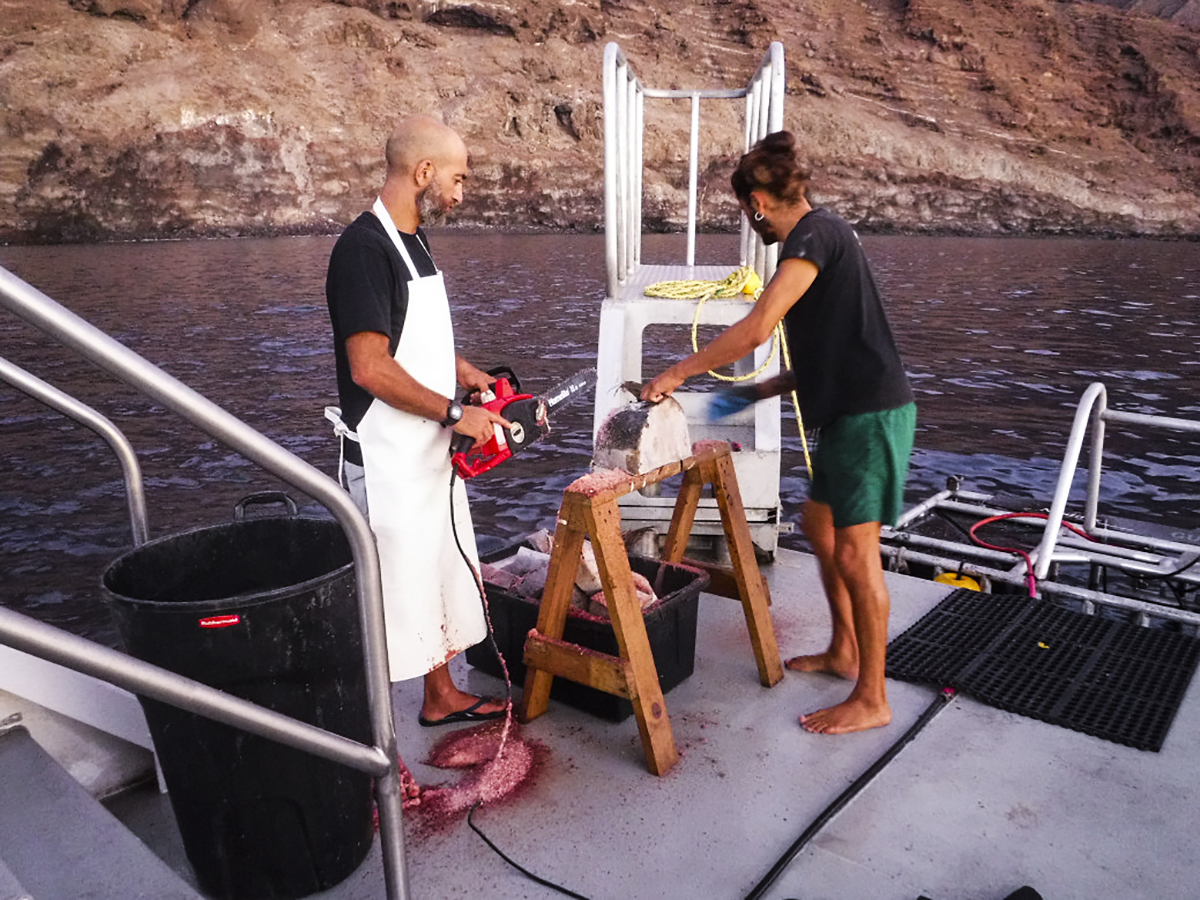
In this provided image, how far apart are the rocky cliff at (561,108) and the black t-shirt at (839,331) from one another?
48.2 meters

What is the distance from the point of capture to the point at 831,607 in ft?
13.2

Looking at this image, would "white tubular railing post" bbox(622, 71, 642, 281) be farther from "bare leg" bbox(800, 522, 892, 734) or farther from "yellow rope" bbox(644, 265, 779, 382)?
"bare leg" bbox(800, 522, 892, 734)

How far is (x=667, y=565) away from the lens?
13.3ft

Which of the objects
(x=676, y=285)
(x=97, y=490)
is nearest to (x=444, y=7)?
(x=97, y=490)

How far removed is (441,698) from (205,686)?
80.5 inches

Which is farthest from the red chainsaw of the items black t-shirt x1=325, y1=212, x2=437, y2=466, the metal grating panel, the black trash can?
the metal grating panel

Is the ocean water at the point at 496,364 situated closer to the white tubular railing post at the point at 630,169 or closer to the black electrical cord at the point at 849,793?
the white tubular railing post at the point at 630,169

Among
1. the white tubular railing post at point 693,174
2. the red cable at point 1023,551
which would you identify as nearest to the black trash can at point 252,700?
the red cable at point 1023,551

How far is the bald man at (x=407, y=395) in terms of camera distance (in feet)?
9.79

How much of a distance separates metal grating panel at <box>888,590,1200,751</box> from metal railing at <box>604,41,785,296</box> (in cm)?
223

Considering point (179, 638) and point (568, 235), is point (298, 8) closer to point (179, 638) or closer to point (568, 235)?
point (568, 235)

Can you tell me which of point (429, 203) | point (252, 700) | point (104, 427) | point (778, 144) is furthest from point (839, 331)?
point (104, 427)

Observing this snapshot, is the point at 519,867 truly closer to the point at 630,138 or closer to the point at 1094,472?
the point at 630,138

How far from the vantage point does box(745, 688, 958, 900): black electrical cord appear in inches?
110
